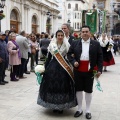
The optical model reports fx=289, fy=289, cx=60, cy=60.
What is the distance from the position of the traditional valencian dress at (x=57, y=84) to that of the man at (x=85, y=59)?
183 mm

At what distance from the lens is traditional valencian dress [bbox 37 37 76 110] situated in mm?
5336

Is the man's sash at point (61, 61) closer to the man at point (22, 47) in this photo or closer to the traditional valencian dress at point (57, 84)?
the traditional valencian dress at point (57, 84)

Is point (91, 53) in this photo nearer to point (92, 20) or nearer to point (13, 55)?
point (13, 55)

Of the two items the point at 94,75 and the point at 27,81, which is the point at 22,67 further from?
the point at 94,75

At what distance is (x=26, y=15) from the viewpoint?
22797 millimetres

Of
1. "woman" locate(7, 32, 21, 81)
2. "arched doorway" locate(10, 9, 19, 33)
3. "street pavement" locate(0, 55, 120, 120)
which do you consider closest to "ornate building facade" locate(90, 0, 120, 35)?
"arched doorway" locate(10, 9, 19, 33)

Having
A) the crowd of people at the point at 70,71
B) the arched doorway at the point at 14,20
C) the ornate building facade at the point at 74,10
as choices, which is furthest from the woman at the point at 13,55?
the ornate building facade at the point at 74,10

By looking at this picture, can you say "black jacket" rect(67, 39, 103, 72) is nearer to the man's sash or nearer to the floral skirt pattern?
the man's sash

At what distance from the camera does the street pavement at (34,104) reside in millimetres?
5426

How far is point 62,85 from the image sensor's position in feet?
17.5

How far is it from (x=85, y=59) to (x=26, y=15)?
18.2m

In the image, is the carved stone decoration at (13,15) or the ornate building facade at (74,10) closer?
the carved stone decoration at (13,15)

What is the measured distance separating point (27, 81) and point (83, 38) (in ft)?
14.7

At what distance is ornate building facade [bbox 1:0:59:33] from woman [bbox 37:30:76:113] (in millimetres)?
13300
